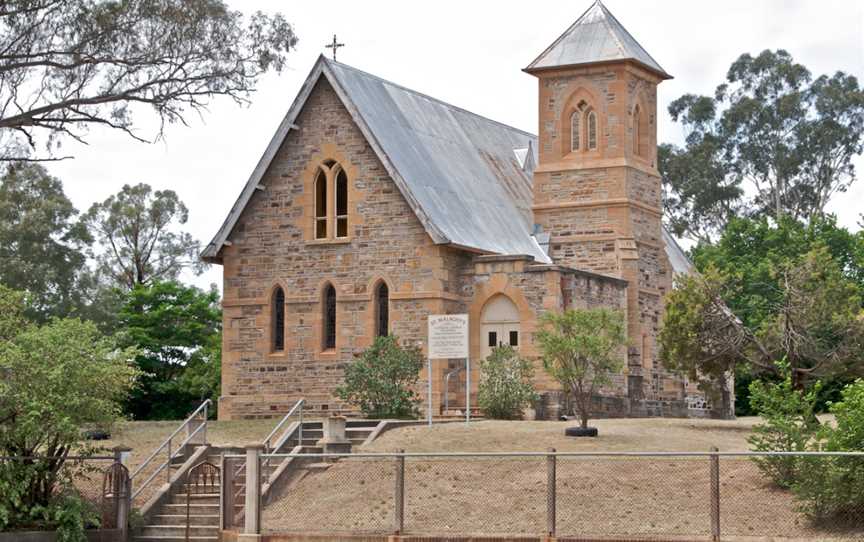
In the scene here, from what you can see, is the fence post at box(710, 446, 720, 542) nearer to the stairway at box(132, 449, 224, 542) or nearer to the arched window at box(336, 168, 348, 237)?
the stairway at box(132, 449, 224, 542)

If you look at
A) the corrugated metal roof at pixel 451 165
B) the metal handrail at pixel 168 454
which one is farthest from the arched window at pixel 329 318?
the metal handrail at pixel 168 454

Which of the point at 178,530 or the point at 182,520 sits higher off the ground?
the point at 182,520


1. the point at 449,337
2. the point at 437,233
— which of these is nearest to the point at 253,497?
the point at 449,337

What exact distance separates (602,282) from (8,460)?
813 inches

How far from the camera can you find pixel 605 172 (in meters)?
48.7

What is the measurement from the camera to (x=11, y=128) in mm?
38594

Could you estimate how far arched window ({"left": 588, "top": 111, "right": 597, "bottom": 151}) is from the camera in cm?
4928

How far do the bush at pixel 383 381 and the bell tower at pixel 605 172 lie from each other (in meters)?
9.30

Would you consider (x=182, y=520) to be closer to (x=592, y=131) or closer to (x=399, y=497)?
(x=399, y=497)

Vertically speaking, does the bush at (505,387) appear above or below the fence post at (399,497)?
above

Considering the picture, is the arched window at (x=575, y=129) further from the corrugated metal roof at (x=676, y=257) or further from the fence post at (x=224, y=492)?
the fence post at (x=224, y=492)

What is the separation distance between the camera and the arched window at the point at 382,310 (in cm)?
4453

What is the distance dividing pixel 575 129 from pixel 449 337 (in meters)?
12.4

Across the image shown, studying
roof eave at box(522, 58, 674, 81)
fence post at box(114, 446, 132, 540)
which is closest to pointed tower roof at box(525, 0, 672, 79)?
roof eave at box(522, 58, 674, 81)
